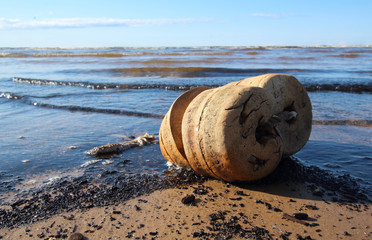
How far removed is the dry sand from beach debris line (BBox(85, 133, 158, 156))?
6.93 ft

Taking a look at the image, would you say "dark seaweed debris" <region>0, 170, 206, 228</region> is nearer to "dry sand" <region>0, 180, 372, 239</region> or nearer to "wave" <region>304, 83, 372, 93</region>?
"dry sand" <region>0, 180, 372, 239</region>

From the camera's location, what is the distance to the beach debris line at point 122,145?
19.9 ft

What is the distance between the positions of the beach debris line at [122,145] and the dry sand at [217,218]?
83.1 inches

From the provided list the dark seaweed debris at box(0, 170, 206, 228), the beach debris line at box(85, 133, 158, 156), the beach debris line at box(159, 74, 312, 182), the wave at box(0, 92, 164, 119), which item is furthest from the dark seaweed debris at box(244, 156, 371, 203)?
the wave at box(0, 92, 164, 119)

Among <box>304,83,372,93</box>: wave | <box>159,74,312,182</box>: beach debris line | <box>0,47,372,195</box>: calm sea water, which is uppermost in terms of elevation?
<box>159,74,312,182</box>: beach debris line

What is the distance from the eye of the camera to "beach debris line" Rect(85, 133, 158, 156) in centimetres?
605

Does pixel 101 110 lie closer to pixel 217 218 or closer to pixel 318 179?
pixel 318 179

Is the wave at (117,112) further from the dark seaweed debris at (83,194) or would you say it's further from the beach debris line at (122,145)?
the dark seaweed debris at (83,194)

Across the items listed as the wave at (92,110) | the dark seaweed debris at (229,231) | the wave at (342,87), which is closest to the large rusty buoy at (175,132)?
the dark seaweed debris at (229,231)

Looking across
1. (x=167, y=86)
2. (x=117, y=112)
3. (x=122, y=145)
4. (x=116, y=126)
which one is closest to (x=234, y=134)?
(x=122, y=145)

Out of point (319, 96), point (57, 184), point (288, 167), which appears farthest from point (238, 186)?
point (319, 96)

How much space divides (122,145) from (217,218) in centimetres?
321

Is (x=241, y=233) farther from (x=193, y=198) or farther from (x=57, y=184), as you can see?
(x=57, y=184)

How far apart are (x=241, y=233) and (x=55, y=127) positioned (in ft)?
20.1
